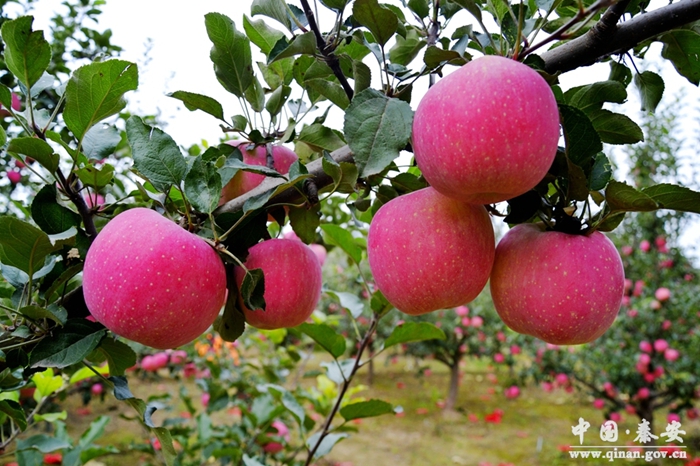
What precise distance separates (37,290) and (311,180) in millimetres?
466

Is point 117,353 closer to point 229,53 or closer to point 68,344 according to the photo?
point 68,344

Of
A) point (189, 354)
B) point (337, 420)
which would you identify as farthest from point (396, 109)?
point (337, 420)

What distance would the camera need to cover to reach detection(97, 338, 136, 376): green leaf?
0.74m

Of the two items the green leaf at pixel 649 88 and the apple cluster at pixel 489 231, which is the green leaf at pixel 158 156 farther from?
the green leaf at pixel 649 88

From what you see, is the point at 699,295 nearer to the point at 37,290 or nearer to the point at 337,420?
the point at 337,420

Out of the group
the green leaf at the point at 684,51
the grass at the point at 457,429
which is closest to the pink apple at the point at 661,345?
the grass at the point at 457,429

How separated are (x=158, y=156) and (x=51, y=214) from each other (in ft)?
0.62

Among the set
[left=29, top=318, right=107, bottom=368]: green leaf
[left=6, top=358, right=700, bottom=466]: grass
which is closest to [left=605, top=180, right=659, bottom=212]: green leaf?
[left=29, top=318, right=107, bottom=368]: green leaf

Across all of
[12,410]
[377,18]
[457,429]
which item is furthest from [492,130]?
[457,429]

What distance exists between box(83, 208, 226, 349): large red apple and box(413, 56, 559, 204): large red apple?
0.32 m

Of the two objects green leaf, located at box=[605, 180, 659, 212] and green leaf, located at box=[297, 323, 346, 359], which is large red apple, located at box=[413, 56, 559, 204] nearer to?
green leaf, located at box=[605, 180, 659, 212]

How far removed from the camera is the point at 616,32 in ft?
1.95

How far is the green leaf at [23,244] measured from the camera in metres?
0.63

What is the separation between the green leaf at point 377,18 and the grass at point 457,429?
3269mm
